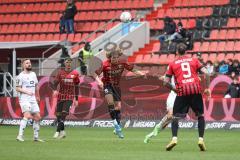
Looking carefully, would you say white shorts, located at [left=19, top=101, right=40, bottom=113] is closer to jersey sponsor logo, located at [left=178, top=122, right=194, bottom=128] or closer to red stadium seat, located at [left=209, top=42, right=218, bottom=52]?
jersey sponsor logo, located at [left=178, top=122, right=194, bottom=128]

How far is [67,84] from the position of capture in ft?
78.0

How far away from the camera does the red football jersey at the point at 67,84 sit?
2377 centimetres

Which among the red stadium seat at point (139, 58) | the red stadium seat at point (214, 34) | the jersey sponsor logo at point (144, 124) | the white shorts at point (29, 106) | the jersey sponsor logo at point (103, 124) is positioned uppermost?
the red stadium seat at point (214, 34)

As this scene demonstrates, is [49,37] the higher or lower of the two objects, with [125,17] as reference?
lower

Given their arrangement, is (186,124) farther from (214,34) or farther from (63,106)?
(214,34)

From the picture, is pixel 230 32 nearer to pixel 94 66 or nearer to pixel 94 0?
pixel 94 66

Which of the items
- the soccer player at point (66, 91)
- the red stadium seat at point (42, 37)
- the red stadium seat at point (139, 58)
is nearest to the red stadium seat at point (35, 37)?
the red stadium seat at point (42, 37)

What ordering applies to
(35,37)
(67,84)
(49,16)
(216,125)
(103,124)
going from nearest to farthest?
1. (67,84)
2. (216,125)
3. (103,124)
4. (35,37)
5. (49,16)

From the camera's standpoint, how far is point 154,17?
133 feet

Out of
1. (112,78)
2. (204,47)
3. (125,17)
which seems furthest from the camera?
(125,17)

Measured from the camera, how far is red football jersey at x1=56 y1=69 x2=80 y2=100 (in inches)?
936

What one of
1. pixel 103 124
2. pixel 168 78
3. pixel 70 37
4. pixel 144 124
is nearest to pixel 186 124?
pixel 144 124

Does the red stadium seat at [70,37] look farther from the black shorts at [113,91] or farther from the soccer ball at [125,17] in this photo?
the black shorts at [113,91]

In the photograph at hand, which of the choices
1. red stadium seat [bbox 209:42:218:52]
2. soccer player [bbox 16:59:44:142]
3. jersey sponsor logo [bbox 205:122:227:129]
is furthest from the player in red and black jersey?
red stadium seat [bbox 209:42:218:52]
